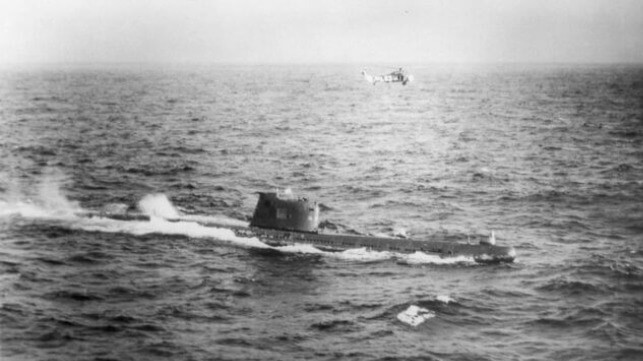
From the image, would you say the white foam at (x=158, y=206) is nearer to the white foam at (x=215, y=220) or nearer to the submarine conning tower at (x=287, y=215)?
the white foam at (x=215, y=220)

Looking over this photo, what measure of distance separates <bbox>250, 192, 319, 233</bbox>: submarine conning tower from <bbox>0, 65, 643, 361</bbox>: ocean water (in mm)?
1729

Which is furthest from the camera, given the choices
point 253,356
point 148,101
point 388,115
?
point 148,101

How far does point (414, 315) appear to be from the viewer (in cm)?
3153

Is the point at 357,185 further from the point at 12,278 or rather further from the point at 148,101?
the point at 148,101

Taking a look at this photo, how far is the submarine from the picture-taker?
41438 millimetres

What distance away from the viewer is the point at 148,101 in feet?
446

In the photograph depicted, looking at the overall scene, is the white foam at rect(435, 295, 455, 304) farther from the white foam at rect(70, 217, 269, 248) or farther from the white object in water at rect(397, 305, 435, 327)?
the white foam at rect(70, 217, 269, 248)

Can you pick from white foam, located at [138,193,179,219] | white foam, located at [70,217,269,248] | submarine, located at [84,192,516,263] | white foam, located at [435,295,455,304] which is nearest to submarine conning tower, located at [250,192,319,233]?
submarine, located at [84,192,516,263]

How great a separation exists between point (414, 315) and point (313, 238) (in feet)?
43.1

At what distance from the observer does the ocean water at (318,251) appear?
2827cm

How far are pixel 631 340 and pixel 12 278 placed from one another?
29808mm

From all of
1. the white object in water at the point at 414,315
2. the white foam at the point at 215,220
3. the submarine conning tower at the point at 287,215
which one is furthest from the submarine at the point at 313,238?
the white object in water at the point at 414,315

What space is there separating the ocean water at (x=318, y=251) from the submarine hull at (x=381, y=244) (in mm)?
814

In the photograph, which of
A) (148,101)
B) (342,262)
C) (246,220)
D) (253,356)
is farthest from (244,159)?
(148,101)
